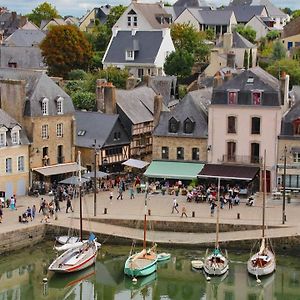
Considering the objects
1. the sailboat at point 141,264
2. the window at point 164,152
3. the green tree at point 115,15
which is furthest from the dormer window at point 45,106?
the green tree at point 115,15

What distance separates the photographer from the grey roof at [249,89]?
173ft

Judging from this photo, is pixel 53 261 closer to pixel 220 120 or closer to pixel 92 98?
pixel 220 120

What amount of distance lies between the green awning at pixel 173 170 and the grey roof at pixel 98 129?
394cm

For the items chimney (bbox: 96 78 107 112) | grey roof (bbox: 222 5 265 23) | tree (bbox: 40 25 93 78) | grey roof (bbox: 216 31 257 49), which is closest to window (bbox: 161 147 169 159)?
chimney (bbox: 96 78 107 112)

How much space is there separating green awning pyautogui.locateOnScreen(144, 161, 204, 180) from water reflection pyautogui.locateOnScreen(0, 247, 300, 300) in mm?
10725

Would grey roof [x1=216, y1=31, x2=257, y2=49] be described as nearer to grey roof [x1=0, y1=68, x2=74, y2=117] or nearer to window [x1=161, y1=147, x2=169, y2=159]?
window [x1=161, y1=147, x2=169, y2=159]

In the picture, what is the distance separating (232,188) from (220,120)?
5.05 m

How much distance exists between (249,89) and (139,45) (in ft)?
106

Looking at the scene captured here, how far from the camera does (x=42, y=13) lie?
150500 mm

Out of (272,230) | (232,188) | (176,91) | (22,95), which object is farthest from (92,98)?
(272,230)

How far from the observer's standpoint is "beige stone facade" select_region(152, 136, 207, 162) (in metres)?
54.9

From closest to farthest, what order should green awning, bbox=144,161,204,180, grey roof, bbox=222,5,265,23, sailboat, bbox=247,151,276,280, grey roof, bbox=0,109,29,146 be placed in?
sailboat, bbox=247,151,276,280
grey roof, bbox=0,109,29,146
green awning, bbox=144,161,204,180
grey roof, bbox=222,5,265,23

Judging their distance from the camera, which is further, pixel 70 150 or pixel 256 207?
pixel 70 150

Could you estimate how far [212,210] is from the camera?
4756 cm
